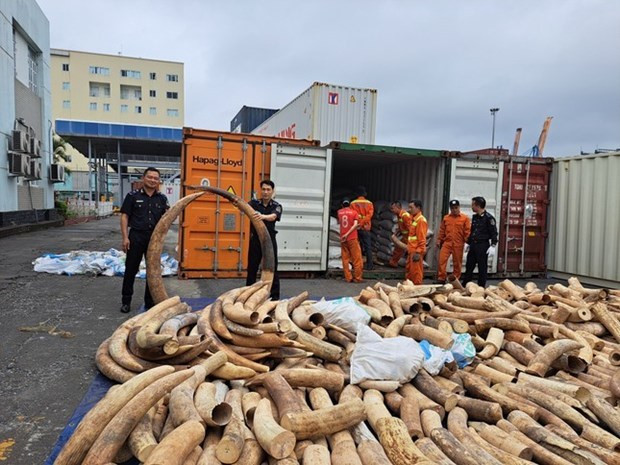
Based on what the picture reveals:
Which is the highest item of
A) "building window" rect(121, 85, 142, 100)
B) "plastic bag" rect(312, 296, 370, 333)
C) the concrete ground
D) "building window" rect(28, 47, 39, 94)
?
"building window" rect(121, 85, 142, 100)

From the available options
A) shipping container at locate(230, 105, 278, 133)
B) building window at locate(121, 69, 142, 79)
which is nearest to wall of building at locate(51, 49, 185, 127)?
building window at locate(121, 69, 142, 79)

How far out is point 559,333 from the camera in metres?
4.31

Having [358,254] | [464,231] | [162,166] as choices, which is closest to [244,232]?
[358,254]

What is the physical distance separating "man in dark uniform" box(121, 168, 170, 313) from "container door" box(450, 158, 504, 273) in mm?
5771

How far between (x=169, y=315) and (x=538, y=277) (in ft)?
27.7

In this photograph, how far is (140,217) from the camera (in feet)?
19.3

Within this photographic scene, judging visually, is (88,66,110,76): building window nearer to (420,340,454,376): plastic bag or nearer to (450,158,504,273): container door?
(450,158,504,273): container door

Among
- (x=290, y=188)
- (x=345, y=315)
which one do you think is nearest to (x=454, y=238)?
(x=290, y=188)

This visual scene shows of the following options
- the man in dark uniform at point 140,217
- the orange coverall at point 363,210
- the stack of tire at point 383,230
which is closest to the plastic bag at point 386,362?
the man in dark uniform at point 140,217

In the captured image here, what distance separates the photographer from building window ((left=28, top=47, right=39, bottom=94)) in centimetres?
1842

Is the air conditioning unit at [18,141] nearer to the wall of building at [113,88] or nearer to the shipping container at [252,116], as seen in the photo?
the shipping container at [252,116]

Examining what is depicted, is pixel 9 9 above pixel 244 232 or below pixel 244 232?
above

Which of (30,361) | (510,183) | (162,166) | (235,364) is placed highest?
(162,166)

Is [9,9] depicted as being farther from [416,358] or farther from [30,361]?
[416,358]
